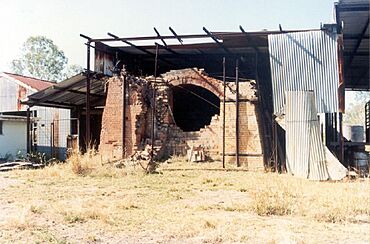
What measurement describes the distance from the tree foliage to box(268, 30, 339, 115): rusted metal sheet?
34.3 meters

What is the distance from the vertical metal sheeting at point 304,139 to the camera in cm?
1236

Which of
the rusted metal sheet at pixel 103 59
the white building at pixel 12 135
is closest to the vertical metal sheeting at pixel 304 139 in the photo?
the rusted metal sheet at pixel 103 59

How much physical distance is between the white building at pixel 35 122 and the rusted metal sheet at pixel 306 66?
40.9 feet

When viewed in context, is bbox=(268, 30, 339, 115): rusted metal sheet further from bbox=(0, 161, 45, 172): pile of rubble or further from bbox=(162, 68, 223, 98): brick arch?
bbox=(0, 161, 45, 172): pile of rubble

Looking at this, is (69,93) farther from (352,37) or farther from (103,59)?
(352,37)

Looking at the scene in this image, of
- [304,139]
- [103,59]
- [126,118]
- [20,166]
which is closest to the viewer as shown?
[304,139]

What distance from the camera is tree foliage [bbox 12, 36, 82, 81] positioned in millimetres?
45156

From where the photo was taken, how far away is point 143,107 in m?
16.3

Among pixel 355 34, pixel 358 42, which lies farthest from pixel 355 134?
pixel 355 34

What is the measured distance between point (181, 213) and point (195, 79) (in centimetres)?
987

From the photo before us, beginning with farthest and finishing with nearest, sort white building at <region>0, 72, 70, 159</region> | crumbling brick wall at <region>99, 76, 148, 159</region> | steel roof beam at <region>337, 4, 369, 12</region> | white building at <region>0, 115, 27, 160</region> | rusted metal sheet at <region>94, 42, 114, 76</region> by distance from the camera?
white building at <region>0, 115, 27, 160</region>
white building at <region>0, 72, 70, 159</region>
rusted metal sheet at <region>94, 42, 114, 76</region>
crumbling brick wall at <region>99, 76, 148, 159</region>
steel roof beam at <region>337, 4, 369, 12</region>

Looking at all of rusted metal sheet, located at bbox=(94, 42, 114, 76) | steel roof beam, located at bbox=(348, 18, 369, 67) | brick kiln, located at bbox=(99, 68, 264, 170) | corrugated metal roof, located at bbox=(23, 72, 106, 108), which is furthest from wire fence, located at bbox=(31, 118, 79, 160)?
steel roof beam, located at bbox=(348, 18, 369, 67)

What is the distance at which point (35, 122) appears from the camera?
24750 millimetres

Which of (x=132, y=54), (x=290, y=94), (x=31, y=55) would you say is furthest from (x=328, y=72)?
(x=31, y=55)
